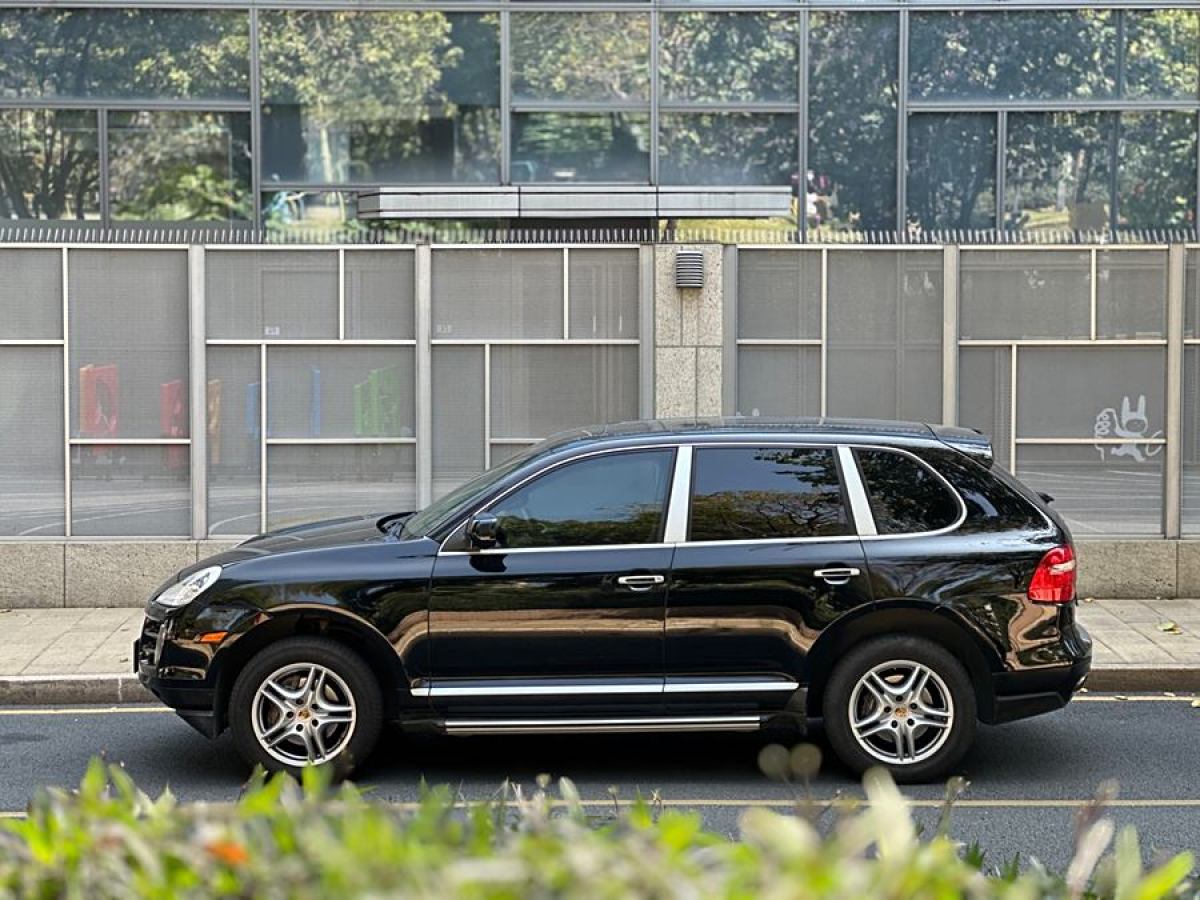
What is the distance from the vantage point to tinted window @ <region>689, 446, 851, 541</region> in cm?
834

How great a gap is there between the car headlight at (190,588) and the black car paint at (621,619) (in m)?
0.06

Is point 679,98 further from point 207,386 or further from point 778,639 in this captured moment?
point 778,639

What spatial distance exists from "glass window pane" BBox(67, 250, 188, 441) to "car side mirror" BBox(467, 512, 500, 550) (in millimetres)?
5589

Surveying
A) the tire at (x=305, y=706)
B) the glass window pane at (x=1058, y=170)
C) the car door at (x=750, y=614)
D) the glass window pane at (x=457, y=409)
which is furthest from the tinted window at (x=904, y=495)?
the glass window pane at (x=1058, y=170)

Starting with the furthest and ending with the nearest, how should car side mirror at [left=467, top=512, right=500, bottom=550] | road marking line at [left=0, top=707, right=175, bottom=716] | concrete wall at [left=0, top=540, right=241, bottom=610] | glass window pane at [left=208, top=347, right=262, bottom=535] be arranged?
glass window pane at [left=208, top=347, right=262, bottom=535] < concrete wall at [left=0, top=540, right=241, bottom=610] < road marking line at [left=0, top=707, right=175, bottom=716] < car side mirror at [left=467, top=512, right=500, bottom=550]

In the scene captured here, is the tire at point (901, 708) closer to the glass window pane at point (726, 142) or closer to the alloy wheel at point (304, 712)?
the alloy wheel at point (304, 712)

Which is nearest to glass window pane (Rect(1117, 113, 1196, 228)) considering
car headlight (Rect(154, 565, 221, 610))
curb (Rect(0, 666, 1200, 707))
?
curb (Rect(0, 666, 1200, 707))

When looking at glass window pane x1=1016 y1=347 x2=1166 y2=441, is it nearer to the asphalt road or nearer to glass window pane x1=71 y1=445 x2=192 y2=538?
the asphalt road

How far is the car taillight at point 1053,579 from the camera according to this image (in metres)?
8.23

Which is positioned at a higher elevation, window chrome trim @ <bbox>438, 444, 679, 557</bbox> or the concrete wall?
window chrome trim @ <bbox>438, 444, 679, 557</bbox>

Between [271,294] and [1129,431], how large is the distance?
6540 millimetres

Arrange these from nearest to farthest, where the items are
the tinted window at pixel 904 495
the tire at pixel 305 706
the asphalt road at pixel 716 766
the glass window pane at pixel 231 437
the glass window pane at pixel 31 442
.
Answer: the asphalt road at pixel 716 766
the tire at pixel 305 706
the tinted window at pixel 904 495
the glass window pane at pixel 31 442
the glass window pane at pixel 231 437

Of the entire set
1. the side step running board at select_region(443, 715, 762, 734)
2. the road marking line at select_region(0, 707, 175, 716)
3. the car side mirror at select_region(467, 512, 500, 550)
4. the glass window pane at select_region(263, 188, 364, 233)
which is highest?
the glass window pane at select_region(263, 188, 364, 233)

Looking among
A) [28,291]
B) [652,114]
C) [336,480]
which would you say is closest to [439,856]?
[336,480]
